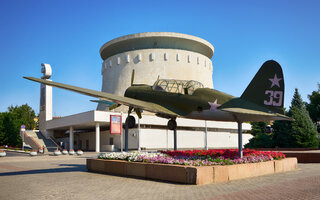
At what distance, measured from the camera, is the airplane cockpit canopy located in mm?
14225

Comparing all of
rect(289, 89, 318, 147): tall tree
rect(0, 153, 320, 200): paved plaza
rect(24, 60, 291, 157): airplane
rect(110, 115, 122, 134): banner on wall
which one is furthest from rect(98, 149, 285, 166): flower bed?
rect(110, 115, 122, 134): banner on wall

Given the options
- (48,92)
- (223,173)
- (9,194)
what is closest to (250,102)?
(223,173)

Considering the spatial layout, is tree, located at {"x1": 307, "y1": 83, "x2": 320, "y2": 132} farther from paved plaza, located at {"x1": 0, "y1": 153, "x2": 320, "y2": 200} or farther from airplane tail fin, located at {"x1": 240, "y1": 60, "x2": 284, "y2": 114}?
paved plaza, located at {"x1": 0, "y1": 153, "x2": 320, "y2": 200}

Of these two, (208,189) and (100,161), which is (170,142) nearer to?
(100,161)

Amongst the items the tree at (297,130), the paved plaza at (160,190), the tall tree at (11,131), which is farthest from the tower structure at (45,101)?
the paved plaza at (160,190)

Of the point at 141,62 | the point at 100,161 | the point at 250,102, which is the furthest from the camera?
the point at 141,62

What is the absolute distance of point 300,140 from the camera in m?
30.2

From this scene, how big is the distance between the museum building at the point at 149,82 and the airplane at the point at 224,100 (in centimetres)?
4018

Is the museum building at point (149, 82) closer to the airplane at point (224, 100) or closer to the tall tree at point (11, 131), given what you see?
the tall tree at point (11, 131)

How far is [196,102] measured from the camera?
13.6 m

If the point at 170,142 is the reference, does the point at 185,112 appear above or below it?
above

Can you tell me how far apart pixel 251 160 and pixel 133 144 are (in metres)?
43.7

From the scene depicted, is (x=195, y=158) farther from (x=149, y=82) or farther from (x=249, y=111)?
(x=149, y=82)

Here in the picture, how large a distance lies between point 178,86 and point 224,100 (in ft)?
9.10
